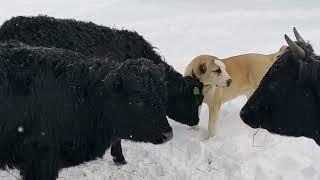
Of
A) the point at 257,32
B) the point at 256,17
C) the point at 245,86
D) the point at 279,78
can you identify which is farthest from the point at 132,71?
the point at 256,17

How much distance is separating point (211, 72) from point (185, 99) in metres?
0.61

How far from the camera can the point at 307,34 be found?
1424 centimetres

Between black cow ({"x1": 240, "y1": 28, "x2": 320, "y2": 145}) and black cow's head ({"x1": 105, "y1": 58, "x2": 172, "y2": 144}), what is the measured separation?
757 millimetres

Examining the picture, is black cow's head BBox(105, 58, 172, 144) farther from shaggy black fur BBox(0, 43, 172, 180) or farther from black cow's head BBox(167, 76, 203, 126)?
black cow's head BBox(167, 76, 203, 126)

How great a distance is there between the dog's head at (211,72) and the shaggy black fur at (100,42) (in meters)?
0.27

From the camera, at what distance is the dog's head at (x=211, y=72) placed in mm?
8547

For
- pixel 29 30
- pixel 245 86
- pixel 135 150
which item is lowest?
pixel 135 150

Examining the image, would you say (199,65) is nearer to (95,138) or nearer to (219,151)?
(219,151)

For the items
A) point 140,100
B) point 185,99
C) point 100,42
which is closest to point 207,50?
point 185,99

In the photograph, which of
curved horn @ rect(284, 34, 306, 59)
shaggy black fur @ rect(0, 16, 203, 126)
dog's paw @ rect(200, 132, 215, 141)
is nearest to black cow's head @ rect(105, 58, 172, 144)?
curved horn @ rect(284, 34, 306, 59)

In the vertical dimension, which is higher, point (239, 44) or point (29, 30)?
point (29, 30)

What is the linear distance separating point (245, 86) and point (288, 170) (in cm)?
228

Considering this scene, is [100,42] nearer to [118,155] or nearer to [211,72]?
[118,155]

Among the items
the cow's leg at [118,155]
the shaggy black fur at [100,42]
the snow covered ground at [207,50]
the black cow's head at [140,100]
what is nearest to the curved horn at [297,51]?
the black cow's head at [140,100]
